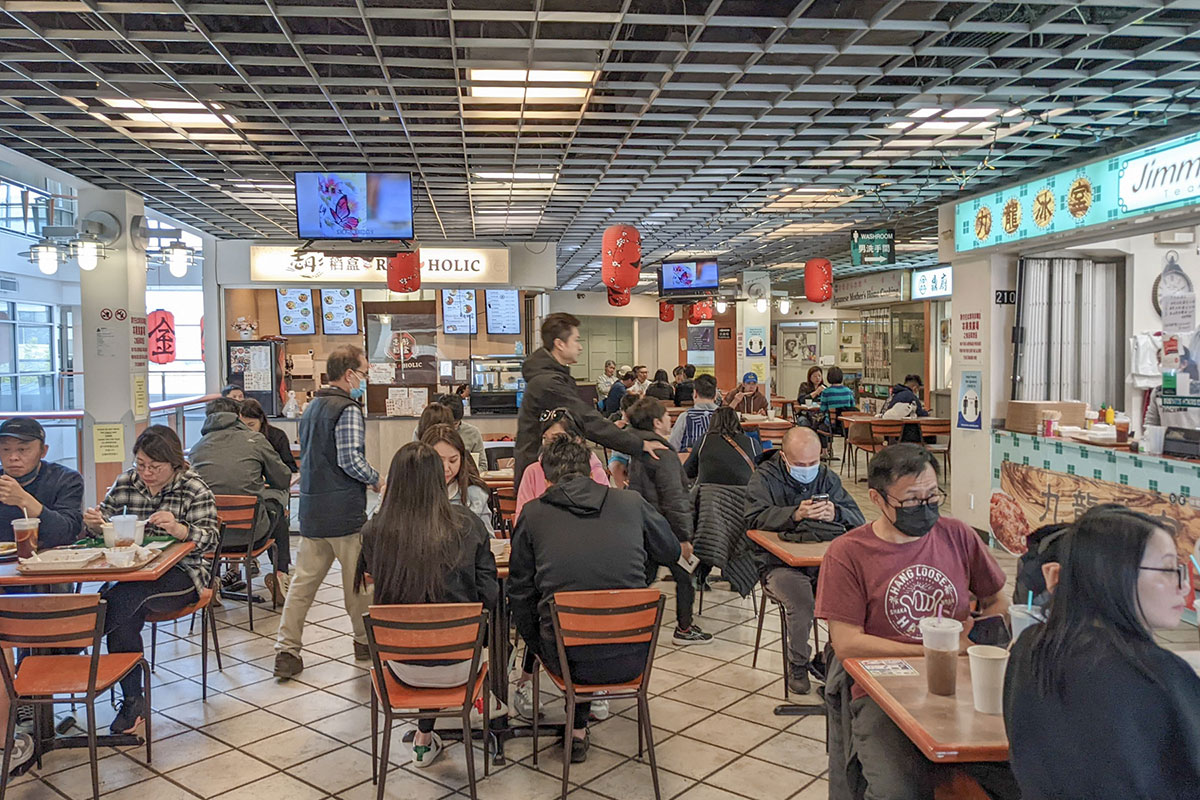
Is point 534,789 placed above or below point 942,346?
below

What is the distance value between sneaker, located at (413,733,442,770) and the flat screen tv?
11.2 meters

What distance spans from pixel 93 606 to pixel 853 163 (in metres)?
7.16

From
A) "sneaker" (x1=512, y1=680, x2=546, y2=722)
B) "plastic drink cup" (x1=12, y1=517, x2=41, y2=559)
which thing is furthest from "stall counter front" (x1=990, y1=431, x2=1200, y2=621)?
"plastic drink cup" (x1=12, y1=517, x2=41, y2=559)

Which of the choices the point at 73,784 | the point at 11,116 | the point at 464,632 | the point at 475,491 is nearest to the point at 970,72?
the point at 475,491

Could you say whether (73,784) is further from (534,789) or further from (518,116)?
(518,116)

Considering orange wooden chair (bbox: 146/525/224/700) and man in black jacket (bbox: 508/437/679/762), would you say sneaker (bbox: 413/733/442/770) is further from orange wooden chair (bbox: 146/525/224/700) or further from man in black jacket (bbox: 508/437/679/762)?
orange wooden chair (bbox: 146/525/224/700)

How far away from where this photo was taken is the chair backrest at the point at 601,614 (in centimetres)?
342

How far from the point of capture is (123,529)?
4.08 m

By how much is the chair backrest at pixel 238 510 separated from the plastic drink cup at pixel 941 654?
4611mm

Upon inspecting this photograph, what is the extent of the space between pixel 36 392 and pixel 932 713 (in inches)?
817

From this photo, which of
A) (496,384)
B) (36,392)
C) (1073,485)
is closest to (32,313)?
(36,392)

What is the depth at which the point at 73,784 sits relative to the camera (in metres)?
3.80

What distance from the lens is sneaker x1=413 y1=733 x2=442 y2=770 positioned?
3998mm

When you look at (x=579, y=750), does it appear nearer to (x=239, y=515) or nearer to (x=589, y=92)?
(x=239, y=515)
